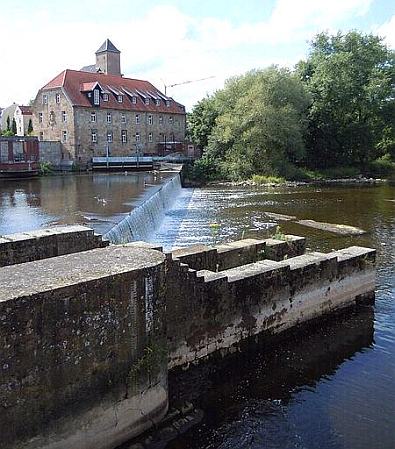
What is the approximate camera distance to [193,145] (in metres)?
61.0

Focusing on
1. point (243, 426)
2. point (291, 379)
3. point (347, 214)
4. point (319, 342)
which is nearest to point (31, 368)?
point (243, 426)

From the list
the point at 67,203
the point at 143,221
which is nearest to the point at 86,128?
the point at 67,203

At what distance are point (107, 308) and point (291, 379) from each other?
457 cm

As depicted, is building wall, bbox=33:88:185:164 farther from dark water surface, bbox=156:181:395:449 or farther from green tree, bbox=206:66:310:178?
dark water surface, bbox=156:181:395:449

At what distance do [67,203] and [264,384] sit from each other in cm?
1786

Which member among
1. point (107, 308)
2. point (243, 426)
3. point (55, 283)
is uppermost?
point (55, 283)

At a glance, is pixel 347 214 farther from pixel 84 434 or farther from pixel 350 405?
pixel 84 434

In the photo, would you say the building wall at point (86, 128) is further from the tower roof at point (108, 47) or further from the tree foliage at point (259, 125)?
the tower roof at point (108, 47)

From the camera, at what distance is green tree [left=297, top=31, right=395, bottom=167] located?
54500 millimetres

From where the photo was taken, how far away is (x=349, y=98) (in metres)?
55.2

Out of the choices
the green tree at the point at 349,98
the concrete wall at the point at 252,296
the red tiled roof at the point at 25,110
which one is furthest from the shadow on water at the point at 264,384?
the red tiled roof at the point at 25,110

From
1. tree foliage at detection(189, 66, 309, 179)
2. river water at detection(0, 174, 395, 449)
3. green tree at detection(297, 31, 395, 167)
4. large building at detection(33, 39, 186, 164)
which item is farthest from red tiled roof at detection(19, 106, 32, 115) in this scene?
river water at detection(0, 174, 395, 449)

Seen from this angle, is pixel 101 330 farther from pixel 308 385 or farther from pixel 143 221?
pixel 143 221

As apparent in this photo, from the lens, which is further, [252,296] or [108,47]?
[108,47]
